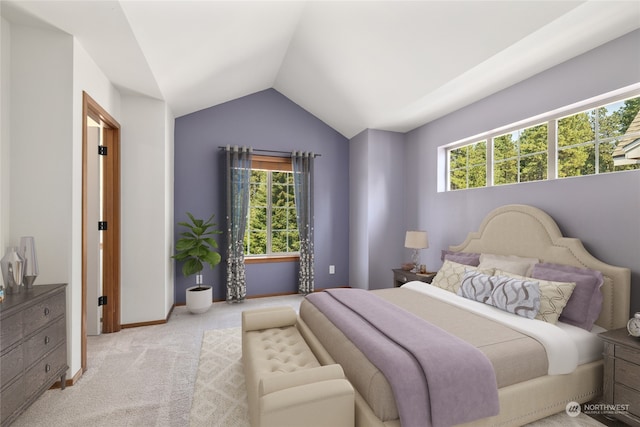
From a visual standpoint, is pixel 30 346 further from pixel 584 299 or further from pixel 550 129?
pixel 550 129

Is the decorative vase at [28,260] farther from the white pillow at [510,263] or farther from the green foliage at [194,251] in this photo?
the white pillow at [510,263]

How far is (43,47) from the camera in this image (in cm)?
219

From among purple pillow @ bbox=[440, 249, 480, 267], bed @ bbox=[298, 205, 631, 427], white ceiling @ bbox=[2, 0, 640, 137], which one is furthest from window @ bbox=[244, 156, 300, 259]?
purple pillow @ bbox=[440, 249, 480, 267]

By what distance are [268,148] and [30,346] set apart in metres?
3.46

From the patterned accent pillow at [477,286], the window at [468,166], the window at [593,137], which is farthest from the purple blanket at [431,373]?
the window at [468,166]

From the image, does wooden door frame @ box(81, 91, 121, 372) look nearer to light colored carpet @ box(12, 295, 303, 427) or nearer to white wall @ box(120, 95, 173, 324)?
white wall @ box(120, 95, 173, 324)

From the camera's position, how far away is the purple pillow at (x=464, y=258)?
124 inches

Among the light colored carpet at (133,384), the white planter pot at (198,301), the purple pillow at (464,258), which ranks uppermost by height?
the purple pillow at (464,258)

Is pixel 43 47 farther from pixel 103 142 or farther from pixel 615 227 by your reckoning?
pixel 615 227

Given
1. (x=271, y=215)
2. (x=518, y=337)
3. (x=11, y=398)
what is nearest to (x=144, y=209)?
(x=271, y=215)

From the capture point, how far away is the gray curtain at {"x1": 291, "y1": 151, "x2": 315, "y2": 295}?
4660 mm

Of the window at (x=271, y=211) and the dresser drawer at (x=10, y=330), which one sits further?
the window at (x=271, y=211)

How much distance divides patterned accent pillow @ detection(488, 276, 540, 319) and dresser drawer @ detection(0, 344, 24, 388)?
10.5ft

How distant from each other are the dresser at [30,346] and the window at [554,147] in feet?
12.5
